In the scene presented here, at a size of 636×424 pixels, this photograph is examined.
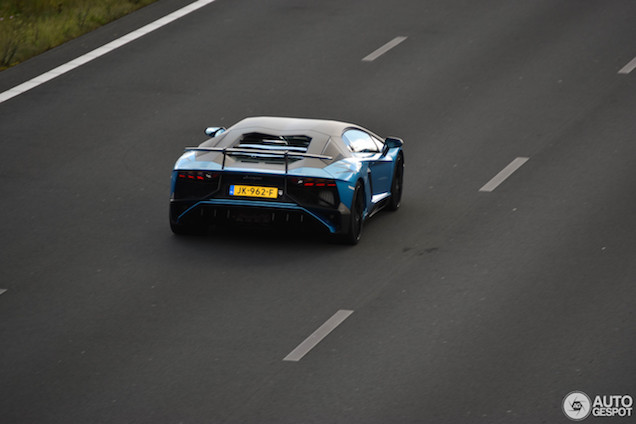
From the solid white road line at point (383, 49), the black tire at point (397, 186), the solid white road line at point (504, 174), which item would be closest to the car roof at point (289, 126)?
the black tire at point (397, 186)

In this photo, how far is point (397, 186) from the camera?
57.5 ft

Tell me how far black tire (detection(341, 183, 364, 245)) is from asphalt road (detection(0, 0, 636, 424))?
161 millimetres

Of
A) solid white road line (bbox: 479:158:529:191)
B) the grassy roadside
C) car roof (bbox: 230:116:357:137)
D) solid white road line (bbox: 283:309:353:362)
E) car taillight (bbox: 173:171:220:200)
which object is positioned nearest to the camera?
solid white road line (bbox: 283:309:353:362)

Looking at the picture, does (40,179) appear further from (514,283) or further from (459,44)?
(459,44)

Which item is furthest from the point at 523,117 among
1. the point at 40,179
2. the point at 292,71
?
the point at 40,179

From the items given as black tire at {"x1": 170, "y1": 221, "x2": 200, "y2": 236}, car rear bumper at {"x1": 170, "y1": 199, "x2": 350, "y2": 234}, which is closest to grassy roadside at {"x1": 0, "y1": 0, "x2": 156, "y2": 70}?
black tire at {"x1": 170, "y1": 221, "x2": 200, "y2": 236}

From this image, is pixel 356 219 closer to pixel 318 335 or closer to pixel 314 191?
pixel 314 191

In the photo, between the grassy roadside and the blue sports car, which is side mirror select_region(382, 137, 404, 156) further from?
the grassy roadside

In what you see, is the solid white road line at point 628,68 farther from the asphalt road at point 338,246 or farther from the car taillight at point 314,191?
the car taillight at point 314,191

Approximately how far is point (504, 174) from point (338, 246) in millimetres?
4541

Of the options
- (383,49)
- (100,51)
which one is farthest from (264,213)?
(100,51)

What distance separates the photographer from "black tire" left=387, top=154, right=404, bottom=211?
17.3 m

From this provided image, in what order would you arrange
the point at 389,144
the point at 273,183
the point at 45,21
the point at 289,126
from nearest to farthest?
the point at 273,183
the point at 289,126
the point at 389,144
the point at 45,21

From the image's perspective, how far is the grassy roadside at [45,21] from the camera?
26.3 meters
